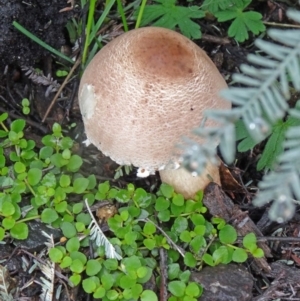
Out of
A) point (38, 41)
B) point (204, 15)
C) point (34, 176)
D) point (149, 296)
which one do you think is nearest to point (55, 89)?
point (38, 41)

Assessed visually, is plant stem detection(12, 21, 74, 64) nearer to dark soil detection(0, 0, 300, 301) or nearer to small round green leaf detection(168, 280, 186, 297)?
dark soil detection(0, 0, 300, 301)

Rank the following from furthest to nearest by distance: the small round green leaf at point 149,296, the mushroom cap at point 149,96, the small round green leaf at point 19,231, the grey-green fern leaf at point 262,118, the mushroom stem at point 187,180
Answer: the mushroom stem at point 187,180 → the small round green leaf at point 19,231 → the small round green leaf at point 149,296 → the mushroom cap at point 149,96 → the grey-green fern leaf at point 262,118

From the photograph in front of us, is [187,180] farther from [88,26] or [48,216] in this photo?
[88,26]

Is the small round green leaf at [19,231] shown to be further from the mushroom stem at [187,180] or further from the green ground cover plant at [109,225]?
the mushroom stem at [187,180]

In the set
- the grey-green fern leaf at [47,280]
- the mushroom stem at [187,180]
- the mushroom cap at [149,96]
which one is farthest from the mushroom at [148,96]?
the grey-green fern leaf at [47,280]

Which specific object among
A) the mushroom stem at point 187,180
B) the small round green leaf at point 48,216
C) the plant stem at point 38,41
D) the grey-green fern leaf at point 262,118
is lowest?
the small round green leaf at point 48,216

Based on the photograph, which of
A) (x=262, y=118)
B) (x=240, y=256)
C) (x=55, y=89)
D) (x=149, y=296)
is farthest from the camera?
(x=55, y=89)

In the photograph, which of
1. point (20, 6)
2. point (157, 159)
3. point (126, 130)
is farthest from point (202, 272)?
point (20, 6)
